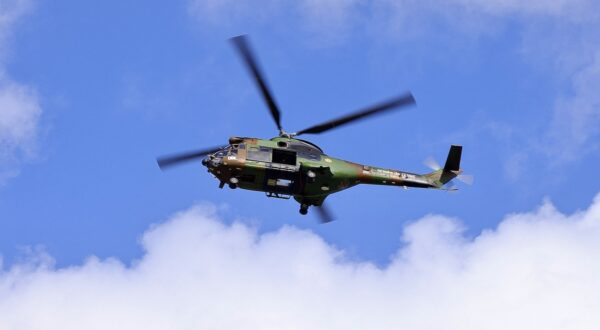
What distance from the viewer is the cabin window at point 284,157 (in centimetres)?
5769

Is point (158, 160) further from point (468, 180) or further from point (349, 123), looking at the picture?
point (468, 180)


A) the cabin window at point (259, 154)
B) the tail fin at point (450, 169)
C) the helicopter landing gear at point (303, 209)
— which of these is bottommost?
the helicopter landing gear at point (303, 209)

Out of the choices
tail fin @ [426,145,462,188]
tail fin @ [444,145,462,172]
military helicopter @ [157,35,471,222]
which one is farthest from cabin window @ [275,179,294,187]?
tail fin @ [444,145,462,172]

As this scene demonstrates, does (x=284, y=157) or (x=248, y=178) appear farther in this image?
(x=284, y=157)

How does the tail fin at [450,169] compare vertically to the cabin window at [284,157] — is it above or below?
above

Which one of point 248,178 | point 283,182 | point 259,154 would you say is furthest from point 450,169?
point 248,178

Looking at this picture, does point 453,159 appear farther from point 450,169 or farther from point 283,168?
point 283,168

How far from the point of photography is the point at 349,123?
58406 millimetres

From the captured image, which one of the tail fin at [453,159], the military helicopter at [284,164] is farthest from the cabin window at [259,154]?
the tail fin at [453,159]

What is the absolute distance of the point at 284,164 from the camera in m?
57.6

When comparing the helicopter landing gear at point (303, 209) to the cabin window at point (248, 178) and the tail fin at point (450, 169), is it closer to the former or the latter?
the cabin window at point (248, 178)

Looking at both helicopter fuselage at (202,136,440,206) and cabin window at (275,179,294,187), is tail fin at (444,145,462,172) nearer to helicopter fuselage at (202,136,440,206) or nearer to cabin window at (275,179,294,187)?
helicopter fuselage at (202,136,440,206)

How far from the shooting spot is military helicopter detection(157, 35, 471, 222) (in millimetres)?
57094

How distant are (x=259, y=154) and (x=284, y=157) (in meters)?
→ 1.47
